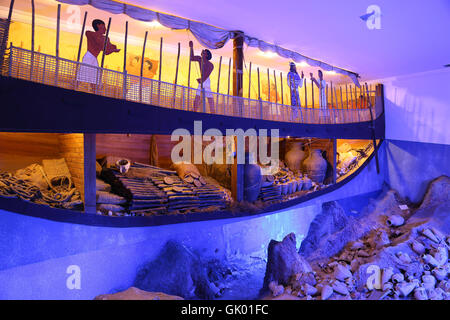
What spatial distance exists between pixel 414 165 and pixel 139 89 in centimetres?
987

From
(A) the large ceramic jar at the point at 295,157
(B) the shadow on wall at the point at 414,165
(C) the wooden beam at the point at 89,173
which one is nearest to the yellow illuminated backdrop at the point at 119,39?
(C) the wooden beam at the point at 89,173

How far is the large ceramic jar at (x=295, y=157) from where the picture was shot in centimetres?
988

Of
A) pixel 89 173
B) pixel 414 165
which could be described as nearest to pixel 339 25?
pixel 89 173

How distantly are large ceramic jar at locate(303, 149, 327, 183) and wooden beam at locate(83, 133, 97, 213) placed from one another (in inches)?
249

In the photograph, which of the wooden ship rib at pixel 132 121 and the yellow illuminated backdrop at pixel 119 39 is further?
the yellow illuminated backdrop at pixel 119 39

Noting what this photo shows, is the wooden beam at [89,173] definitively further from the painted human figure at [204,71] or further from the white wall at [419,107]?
the white wall at [419,107]

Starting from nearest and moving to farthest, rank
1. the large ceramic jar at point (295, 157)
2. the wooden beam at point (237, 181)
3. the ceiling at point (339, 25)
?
1. the ceiling at point (339, 25)
2. the wooden beam at point (237, 181)
3. the large ceramic jar at point (295, 157)

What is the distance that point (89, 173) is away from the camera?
201 inches

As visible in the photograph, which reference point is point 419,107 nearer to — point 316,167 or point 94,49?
point 316,167

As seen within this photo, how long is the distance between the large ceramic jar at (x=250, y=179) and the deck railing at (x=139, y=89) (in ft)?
3.65

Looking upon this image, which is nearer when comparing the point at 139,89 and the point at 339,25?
the point at 139,89

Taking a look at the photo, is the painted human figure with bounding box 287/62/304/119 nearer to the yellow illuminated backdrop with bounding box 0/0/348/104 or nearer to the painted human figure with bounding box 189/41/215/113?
the yellow illuminated backdrop with bounding box 0/0/348/104

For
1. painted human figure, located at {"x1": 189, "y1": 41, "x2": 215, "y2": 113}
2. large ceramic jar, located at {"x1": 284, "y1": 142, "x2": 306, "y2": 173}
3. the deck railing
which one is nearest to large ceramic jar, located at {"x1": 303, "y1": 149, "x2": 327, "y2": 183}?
large ceramic jar, located at {"x1": 284, "y1": 142, "x2": 306, "y2": 173}

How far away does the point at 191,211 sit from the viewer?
20.8ft
